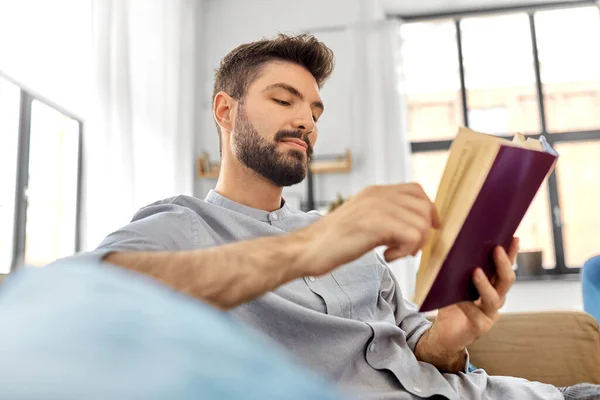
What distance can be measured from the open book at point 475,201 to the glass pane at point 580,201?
399 cm

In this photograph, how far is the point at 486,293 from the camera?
81cm

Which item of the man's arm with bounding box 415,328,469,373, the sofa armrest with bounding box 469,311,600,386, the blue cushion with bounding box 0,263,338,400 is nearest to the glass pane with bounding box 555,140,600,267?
the sofa armrest with bounding box 469,311,600,386

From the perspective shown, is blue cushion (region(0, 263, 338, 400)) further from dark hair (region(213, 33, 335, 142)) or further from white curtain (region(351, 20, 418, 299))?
white curtain (region(351, 20, 418, 299))

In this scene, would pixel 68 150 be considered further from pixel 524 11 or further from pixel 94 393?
pixel 524 11

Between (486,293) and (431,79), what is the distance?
13.5 feet

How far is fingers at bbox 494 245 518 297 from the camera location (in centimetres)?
77

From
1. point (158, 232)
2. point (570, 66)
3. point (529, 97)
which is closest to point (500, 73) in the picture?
point (529, 97)

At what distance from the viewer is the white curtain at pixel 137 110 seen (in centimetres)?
290

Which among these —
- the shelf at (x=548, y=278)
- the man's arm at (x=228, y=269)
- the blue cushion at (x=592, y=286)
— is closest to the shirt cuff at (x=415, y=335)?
the man's arm at (x=228, y=269)

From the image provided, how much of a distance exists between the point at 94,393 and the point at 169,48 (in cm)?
389

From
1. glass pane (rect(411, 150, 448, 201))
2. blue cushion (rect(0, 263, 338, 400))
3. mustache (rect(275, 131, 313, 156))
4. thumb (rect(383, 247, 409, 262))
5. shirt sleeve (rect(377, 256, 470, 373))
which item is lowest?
shirt sleeve (rect(377, 256, 470, 373))

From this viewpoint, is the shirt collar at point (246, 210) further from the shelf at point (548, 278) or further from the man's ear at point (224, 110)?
the shelf at point (548, 278)

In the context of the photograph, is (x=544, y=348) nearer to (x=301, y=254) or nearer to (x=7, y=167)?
(x=301, y=254)

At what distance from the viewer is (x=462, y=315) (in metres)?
0.96
